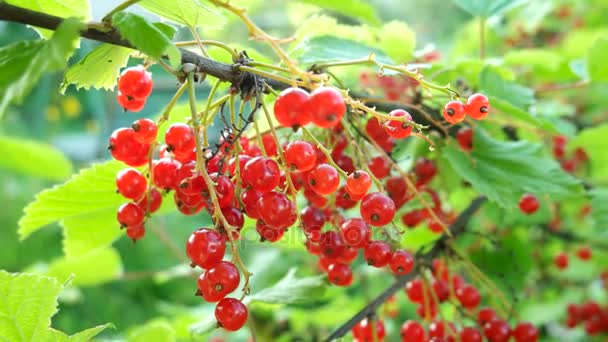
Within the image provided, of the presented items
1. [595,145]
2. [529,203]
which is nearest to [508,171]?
[529,203]

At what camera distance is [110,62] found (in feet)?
2.45

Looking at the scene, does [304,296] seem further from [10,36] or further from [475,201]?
[10,36]

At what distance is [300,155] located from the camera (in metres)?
0.67

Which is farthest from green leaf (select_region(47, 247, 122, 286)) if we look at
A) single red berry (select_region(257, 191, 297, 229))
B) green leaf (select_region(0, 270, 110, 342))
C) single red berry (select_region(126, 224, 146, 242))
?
single red berry (select_region(257, 191, 297, 229))

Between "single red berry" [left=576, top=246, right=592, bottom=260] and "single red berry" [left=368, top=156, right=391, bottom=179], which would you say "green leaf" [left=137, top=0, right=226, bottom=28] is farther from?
"single red berry" [left=576, top=246, right=592, bottom=260]

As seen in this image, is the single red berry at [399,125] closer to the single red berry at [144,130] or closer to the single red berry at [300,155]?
the single red berry at [300,155]

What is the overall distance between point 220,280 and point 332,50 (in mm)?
394

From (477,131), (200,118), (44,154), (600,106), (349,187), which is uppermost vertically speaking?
(44,154)

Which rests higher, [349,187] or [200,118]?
[200,118]

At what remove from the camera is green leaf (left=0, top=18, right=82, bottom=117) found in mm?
526

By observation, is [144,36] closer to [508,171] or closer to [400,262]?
[400,262]

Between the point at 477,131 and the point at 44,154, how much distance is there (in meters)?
1.53

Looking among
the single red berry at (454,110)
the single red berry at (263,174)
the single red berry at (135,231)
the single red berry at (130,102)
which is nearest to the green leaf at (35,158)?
the single red berry at (135,231)

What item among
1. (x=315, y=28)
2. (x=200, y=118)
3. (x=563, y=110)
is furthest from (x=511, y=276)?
(x=200, y=118)
